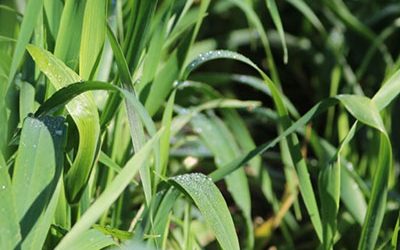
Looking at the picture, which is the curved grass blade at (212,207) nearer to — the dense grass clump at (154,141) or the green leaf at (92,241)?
the dense grass clump at (154,141)

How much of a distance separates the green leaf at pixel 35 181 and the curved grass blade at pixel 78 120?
1.8 inches

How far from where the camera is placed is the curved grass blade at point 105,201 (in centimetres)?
90

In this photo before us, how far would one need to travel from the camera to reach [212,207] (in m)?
1.08

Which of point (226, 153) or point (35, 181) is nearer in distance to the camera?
point (35, 181)

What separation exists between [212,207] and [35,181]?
0.22 meters

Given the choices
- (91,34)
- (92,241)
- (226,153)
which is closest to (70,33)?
(91,34)

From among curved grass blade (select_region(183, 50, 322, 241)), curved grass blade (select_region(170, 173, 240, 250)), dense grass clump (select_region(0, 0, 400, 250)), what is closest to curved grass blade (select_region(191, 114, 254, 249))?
dense grass clump (select_region(0, 0, 400, 250))

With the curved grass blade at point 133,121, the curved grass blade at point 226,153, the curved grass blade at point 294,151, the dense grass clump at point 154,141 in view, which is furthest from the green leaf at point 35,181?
the curved grass blade at point 226,153

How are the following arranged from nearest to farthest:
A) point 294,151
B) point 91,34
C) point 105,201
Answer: point 105,201 → point 91,34 → point 294,151

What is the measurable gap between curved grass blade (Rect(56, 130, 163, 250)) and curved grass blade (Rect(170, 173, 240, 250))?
0.15 meters

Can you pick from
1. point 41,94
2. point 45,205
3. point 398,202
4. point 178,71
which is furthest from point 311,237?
point 45,205

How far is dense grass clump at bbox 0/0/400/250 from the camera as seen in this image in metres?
1.01

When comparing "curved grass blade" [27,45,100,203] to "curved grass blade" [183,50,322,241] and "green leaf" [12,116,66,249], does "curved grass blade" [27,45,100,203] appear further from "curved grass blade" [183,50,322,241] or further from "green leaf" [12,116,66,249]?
"curved grass blade" [183,50,322,241]

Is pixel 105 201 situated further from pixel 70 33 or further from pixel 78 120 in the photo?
pixel 70 33
